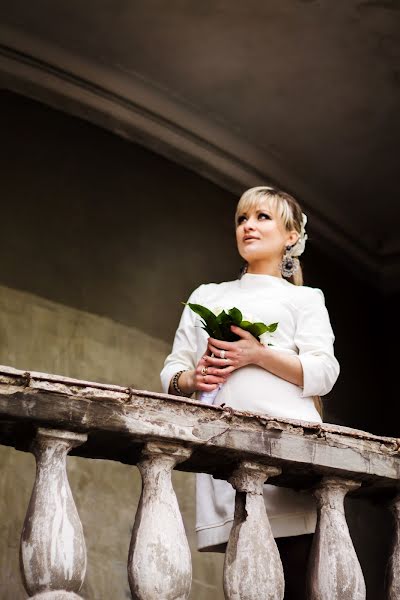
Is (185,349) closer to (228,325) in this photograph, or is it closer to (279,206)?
(228,325)

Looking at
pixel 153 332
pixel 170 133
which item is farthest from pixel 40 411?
pixel 170 133

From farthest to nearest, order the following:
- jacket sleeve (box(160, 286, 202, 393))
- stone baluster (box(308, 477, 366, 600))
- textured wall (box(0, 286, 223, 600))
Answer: textured wall (box(0, 286, 223, 600)) → jacket sleeve (box(160, 286, 202, 393)) → stone baluster (box(308, 477, 366, 600))

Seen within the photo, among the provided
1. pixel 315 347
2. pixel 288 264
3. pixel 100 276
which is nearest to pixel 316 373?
pixel 315 347

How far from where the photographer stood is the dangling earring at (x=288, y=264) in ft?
13.4

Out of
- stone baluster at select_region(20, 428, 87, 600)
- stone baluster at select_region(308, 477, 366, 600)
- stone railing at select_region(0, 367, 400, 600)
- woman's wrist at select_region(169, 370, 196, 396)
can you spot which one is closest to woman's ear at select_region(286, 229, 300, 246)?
woman's wrist at select_region(169, 370, 196, 396)

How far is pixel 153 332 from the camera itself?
6.80 meters

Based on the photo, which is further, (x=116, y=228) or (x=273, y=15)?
(x=116, y=228)

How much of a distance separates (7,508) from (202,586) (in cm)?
136

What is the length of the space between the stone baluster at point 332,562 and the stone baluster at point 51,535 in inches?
28.2

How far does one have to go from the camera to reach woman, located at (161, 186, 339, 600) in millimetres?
3445

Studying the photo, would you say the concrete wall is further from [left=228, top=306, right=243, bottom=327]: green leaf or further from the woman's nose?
[left=228, top=306, right=243, bottom=327]: green leaf

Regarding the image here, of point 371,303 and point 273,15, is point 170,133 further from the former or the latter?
point 371,303

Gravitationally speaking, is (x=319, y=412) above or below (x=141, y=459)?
above

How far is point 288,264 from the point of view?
411cm
